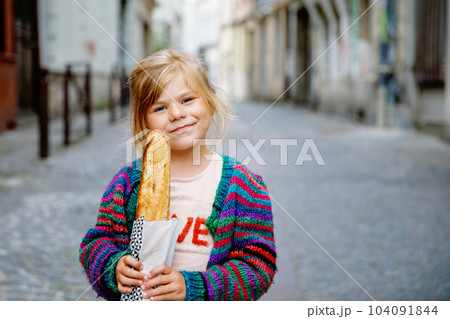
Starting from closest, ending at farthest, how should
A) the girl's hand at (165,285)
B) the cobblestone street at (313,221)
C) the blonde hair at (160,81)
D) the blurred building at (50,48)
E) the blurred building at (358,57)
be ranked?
the girl's hand at (165,285) → the blonde hair at (160,81) → the cobblestone street at (313,221) → the blurred building at (50,48) → the blurred building at (358,57)

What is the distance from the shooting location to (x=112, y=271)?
3.98 ft

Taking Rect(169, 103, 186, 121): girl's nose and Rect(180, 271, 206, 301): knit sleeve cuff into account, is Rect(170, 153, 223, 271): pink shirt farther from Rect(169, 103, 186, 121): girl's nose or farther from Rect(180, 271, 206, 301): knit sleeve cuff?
Rect(169, 103, 186, 121): girl's nose

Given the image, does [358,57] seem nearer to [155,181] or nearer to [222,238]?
[222,238]

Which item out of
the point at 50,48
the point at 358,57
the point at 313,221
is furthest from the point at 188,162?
the point at 358,57

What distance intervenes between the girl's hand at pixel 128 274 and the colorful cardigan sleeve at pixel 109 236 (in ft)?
0.26

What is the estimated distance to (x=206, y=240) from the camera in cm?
127

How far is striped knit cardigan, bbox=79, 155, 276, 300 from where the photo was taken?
124 centimetres

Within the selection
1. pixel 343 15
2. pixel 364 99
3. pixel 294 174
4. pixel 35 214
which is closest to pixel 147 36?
pixel 343 15

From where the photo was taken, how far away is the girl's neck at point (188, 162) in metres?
1.27

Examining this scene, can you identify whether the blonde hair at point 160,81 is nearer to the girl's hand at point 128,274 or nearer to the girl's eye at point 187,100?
the girl's eye at point 187,100

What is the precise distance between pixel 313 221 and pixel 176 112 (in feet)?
10.3

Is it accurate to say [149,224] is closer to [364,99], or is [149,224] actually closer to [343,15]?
[364,99]

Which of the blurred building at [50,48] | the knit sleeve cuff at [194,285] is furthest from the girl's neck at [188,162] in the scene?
the blurred building at [50,48]
